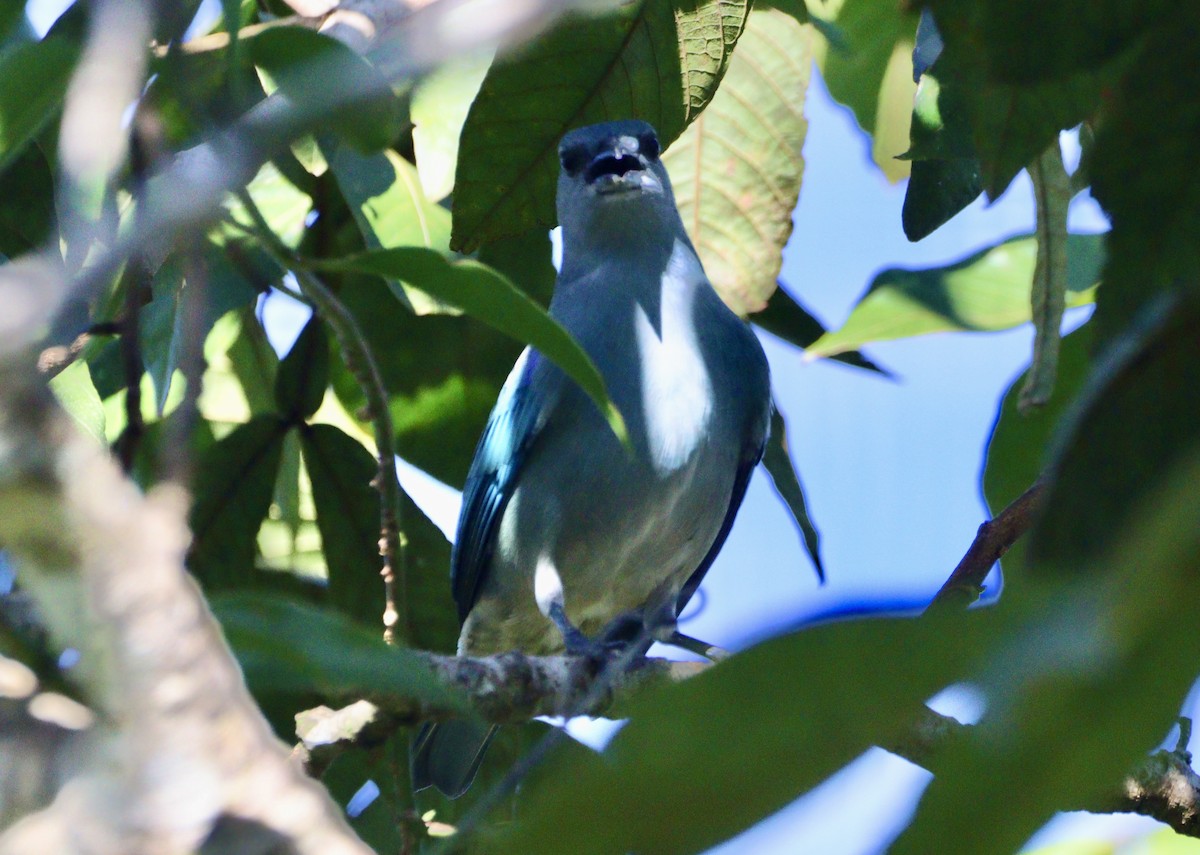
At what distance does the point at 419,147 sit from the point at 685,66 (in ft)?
1.52

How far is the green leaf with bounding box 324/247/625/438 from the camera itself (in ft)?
3.84

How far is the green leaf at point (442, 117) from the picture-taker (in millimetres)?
2270

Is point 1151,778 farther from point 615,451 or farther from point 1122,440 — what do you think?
point 1122,440

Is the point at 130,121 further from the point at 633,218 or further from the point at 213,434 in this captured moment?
the point at 633,218

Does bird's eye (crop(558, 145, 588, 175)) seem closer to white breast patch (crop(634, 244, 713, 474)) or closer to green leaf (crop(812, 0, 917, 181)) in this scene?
white breast patch (crop(634, 244, 713, 474))

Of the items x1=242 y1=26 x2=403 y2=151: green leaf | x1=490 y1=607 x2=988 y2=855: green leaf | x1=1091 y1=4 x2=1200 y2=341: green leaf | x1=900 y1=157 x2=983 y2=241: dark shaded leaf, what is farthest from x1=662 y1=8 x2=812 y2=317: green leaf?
x1=490 y1=607 x2=988 y2=855: green leaf

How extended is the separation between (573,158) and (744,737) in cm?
304

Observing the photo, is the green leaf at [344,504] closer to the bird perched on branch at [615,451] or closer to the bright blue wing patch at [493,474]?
the bright blue wing patch at [493,474]

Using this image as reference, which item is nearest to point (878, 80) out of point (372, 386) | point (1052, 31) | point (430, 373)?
point (430, 373)

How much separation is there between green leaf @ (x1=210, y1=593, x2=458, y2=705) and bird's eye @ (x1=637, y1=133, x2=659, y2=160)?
253 cm

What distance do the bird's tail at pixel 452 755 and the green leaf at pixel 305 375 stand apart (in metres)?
0.75

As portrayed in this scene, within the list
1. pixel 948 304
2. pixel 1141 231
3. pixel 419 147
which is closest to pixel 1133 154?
pixel 1141 231

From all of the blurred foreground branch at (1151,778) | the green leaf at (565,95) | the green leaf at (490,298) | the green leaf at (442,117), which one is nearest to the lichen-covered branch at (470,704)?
the blurred foreground branch at (1151,778)

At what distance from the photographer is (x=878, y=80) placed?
3180 mm
